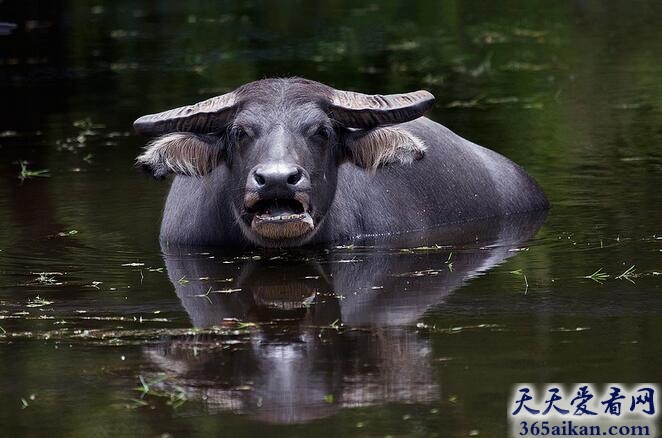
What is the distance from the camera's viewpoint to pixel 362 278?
30.6ft

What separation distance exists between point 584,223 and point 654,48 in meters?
10.9

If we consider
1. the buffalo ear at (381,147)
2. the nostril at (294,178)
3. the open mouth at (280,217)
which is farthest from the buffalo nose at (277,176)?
the buffalo ear at (381,147)

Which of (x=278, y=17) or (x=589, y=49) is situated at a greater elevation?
(x=278, y=17)

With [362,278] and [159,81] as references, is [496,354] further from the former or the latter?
[159,81]

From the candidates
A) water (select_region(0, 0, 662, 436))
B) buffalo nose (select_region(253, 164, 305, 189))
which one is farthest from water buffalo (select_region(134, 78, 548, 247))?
water (select_region(0, 0, 662, 436))

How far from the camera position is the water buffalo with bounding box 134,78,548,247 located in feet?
32.0

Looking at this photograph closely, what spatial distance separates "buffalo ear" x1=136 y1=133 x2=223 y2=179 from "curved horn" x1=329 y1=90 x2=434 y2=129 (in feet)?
2.49

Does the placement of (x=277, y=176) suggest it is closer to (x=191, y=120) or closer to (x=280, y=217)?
(x=280, y=217)

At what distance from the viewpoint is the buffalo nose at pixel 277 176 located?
30.9 ft

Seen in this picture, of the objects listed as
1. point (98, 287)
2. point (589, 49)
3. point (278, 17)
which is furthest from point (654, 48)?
point (98, 287)

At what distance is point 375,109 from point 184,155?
117 centimetres

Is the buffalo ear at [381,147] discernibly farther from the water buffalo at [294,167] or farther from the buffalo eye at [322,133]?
the buffalo eye at [322,133]

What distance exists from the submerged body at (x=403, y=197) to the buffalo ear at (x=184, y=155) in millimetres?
136

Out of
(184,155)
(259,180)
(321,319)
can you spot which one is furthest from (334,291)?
(184,155)
